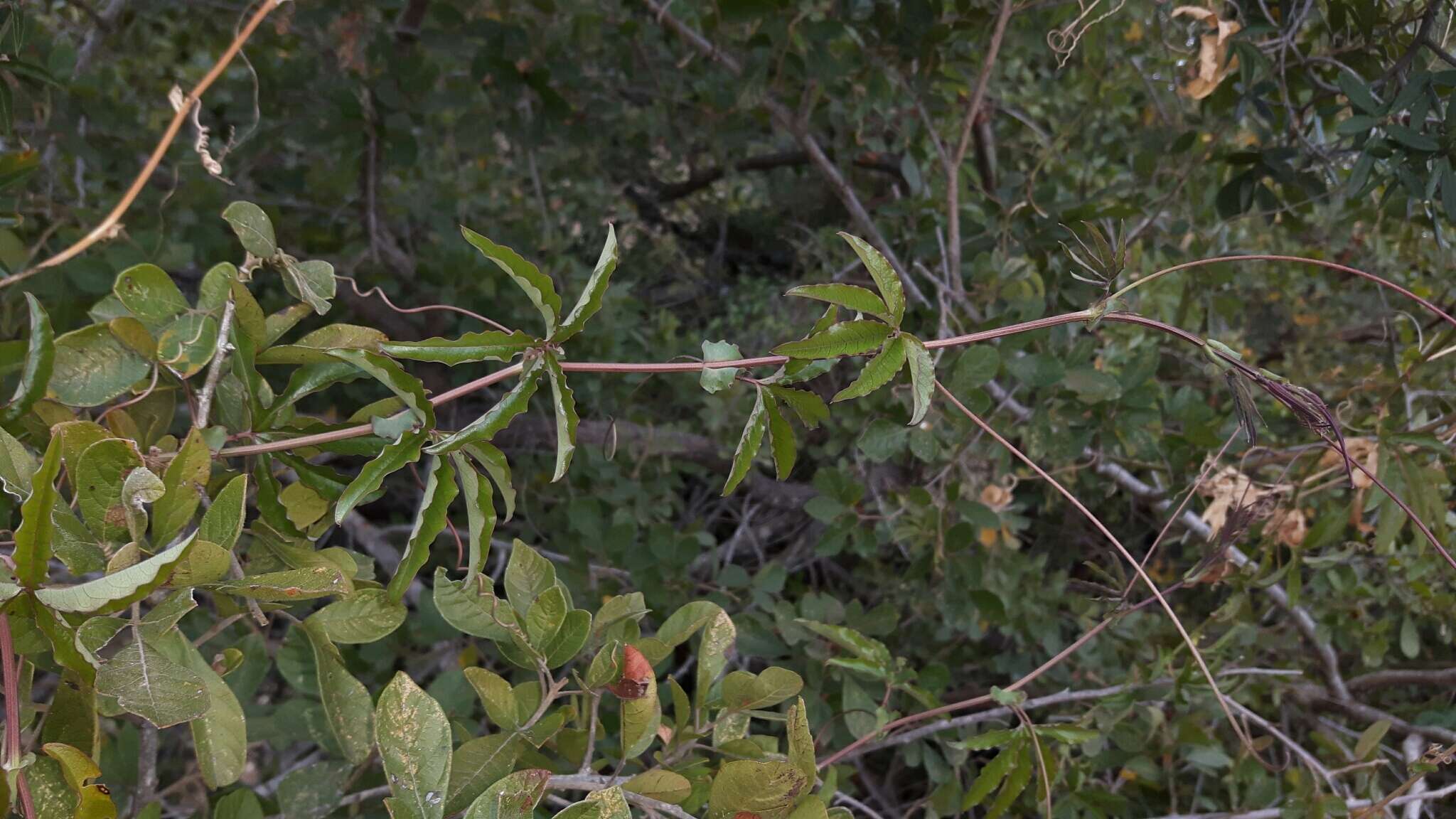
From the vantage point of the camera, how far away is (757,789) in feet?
2.02

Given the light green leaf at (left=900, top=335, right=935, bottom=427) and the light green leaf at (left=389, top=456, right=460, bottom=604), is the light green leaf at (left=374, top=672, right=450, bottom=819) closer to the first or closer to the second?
Result: the light green leaf at (left=389, top=456, right=460, bottom=604)

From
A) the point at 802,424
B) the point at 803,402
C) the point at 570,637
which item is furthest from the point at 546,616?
the point at 802,424

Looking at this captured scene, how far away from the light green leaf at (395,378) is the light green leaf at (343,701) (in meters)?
0.20

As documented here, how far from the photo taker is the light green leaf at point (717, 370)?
23.9 inches

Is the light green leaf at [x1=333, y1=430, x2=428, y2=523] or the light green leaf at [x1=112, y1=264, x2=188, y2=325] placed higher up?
the light green leaf at [x1=112, y1=264, x2=188, y2=325]

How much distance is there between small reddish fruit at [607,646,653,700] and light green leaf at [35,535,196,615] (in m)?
0.31

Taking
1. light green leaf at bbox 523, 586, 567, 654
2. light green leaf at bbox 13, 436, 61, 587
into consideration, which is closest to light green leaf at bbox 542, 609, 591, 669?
light green leaf at bbox 523, 586, 567, 654

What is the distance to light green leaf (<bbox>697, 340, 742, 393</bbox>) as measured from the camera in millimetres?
608

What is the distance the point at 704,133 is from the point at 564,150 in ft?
1.39

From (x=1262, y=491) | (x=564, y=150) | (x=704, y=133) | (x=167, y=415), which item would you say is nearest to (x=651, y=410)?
(x=704, y=133)

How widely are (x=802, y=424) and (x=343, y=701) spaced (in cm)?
99

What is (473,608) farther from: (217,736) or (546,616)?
(217,736)

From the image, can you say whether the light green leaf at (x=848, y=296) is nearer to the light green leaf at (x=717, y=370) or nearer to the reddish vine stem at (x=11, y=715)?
the light green leaf at (x=717, y=370)

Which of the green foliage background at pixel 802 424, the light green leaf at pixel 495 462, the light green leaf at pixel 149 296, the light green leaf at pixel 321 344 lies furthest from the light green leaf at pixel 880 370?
the light green leaf at pixel 149 296
